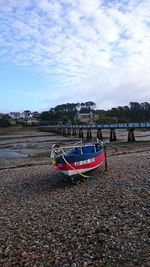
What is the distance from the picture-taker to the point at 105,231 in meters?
8.39

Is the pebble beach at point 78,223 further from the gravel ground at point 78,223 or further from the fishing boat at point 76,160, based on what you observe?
the fishing boat at point 76,160

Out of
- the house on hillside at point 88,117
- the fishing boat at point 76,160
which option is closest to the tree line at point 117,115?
the house on hillside at point 88,117

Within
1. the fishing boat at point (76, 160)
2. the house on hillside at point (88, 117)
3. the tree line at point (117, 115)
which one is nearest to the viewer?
the fishing boat at point (76, 160)

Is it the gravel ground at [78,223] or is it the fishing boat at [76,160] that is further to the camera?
the fishing boat at [76,160]

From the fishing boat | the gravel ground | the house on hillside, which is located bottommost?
the gravel ground

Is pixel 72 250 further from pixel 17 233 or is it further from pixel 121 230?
pixel 17 233

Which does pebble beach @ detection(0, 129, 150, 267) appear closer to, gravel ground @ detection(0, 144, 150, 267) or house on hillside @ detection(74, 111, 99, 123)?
gravel ground @ detection(0, 144, 150, 267)

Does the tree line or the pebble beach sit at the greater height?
the tree line

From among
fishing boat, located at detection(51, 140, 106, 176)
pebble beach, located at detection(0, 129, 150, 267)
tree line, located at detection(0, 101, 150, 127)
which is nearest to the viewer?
pebble beach, located at detection(0, 129, 150, 267)

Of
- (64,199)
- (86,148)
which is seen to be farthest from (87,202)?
(86,148)

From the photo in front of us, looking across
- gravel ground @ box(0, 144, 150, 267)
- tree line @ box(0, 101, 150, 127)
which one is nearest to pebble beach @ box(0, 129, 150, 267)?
gravel ground @ box(0, 144, 150, 267)

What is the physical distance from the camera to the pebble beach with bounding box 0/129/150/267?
23.4ft

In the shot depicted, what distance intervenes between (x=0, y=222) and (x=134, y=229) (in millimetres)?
4096

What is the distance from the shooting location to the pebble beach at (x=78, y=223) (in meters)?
7.13
